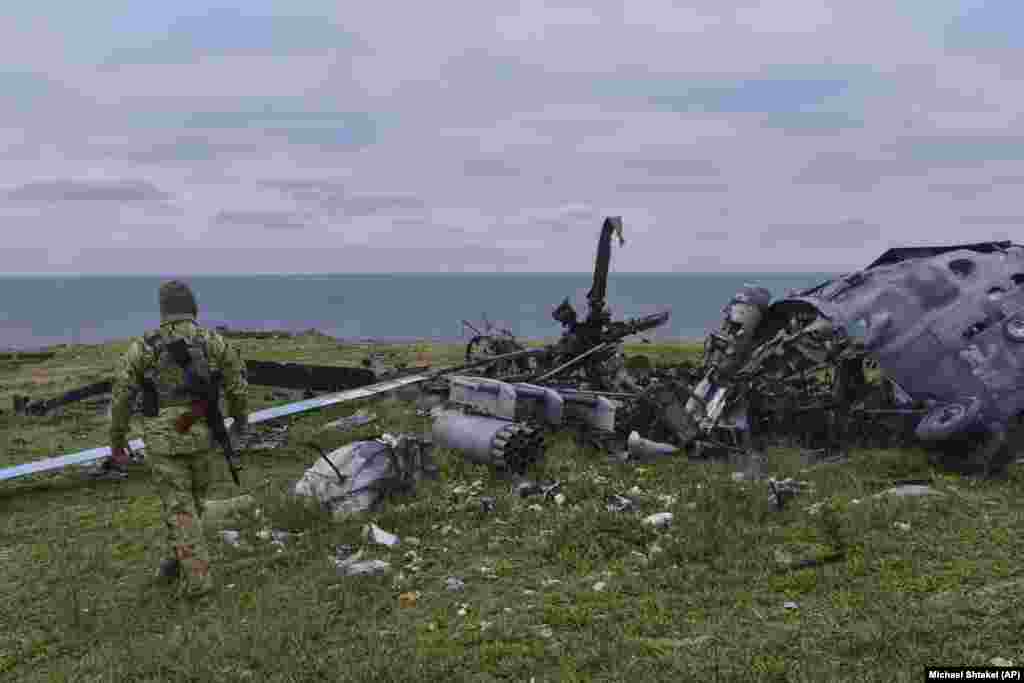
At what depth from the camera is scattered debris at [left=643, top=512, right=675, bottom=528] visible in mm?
7949

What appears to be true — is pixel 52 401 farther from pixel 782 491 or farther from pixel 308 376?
pixel 782 491

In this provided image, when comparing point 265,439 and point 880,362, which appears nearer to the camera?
point 880,362

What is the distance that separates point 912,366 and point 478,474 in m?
5.81

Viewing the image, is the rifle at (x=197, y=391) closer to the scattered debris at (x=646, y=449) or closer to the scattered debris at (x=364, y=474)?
the scattered debris at (x=364, y=474)

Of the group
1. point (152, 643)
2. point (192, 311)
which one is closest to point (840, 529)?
point (152, 643)

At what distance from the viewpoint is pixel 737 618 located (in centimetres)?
587

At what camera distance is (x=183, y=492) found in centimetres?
746

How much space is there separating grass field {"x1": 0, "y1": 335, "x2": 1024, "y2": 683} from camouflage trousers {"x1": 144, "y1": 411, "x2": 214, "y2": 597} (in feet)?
0.97

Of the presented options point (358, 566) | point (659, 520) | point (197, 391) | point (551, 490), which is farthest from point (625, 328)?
point (197, 391)

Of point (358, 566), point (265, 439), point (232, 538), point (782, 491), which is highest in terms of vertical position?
point (782, 491)

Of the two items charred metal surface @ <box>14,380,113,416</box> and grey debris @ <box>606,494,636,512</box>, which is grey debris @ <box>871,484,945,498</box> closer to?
grey debris @ <box>606,494,636,512</box>

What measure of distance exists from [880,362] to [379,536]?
271 inches

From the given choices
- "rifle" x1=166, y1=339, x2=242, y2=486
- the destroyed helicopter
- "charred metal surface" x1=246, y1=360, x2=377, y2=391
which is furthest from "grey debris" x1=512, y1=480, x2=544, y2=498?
"charred metal surface" x1=246, y1=360, x2=377, y2=391

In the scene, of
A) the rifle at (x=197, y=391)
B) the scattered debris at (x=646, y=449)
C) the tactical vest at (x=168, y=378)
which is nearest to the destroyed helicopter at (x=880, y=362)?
the scattered debris at (x=646, y=449)
